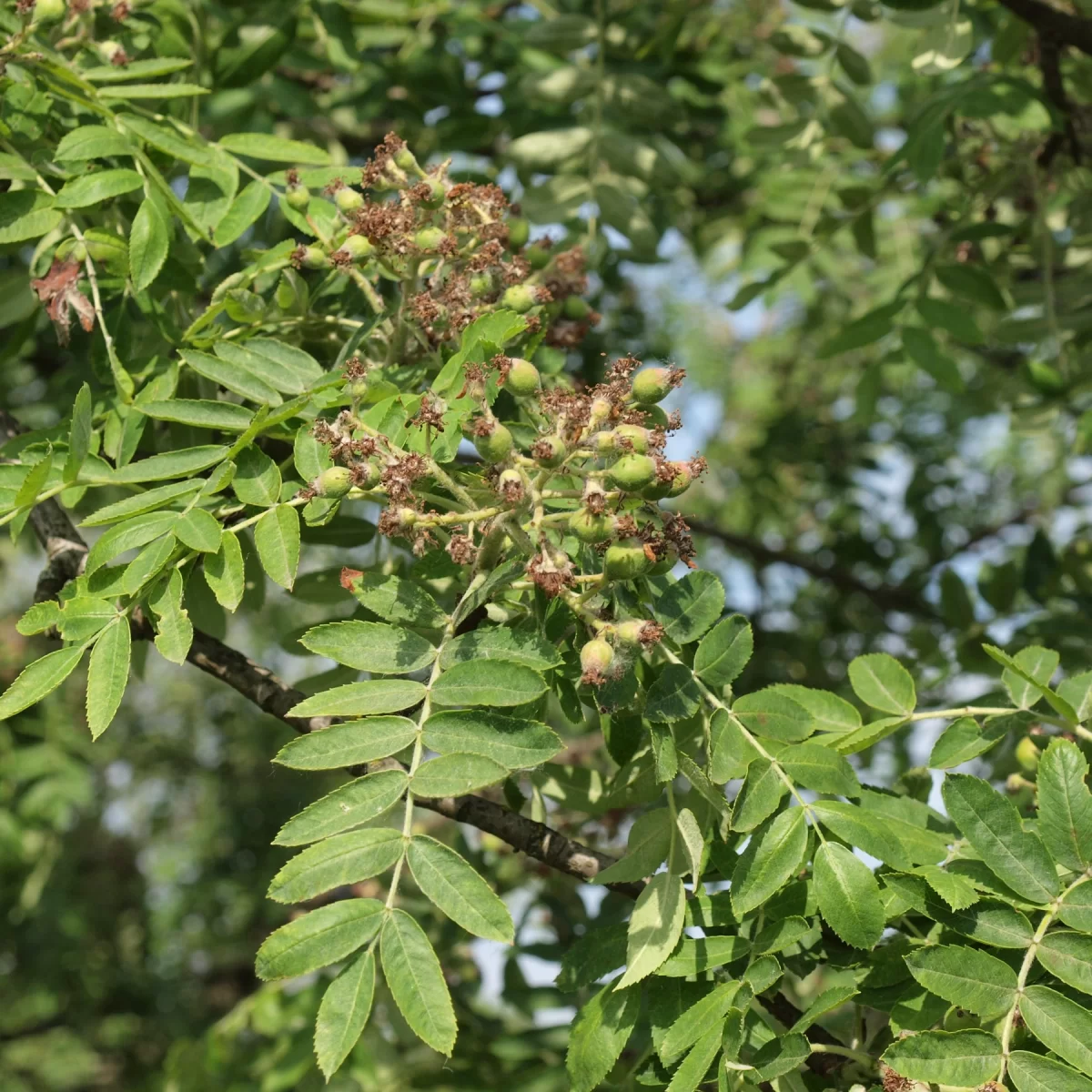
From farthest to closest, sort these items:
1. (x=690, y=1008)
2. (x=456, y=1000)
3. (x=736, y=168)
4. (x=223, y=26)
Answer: (x=736, y=168) → (x=456, y=1000) → (x=223, y=26) → (x=690, y=1008)

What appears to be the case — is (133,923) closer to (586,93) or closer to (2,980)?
(2,980)

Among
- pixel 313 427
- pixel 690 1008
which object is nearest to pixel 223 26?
pixel 313 427

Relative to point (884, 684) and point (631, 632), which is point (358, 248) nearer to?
point (631, 632)

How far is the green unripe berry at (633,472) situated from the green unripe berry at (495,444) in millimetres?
148

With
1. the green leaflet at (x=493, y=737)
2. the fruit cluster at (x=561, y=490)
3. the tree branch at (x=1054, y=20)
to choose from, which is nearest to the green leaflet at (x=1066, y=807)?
the fruit cluster at (x=561, y=490)

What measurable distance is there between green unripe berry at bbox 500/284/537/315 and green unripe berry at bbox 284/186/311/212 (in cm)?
42

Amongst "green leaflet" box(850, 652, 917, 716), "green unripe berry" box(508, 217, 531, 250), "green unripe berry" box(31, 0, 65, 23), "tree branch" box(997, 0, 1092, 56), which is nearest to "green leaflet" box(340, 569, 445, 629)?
"green leaflet" box(850, 652, 917, 716)

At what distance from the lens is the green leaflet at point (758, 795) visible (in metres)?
1.58

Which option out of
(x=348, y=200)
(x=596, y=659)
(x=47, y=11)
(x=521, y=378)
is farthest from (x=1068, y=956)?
(x=47, y=11)

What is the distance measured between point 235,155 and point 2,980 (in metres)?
4.86

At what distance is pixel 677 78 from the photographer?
402cm

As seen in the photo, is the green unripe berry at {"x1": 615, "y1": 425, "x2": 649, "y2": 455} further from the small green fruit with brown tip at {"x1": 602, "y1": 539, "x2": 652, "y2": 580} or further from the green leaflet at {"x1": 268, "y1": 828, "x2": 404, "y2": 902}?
the green leaflet at {"x1": 268, "y1": 828, "x2": 404, "y2": 902}

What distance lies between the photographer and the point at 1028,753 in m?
2.05

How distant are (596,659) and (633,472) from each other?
0.77ft
